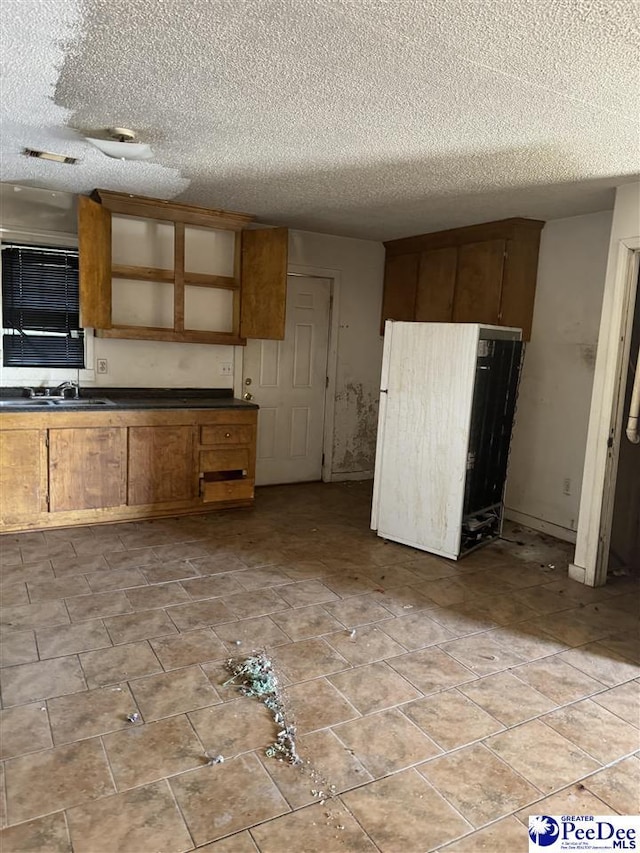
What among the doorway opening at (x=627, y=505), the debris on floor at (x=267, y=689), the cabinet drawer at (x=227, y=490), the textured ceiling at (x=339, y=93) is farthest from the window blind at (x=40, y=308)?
the doorway opening at (x=627, y=505)

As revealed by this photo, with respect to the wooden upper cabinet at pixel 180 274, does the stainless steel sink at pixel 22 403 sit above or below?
below

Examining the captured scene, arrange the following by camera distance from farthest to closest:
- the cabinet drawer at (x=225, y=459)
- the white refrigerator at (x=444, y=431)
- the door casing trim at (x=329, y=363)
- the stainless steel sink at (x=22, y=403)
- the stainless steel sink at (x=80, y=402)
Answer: the door casing trim at (x=329, y=363)
the cabinet drawer at (x=225, y=459)
the stainless steel sink at (x=80, y=402)
the stainless steel sink at (x=22, y=403)
the white refrigerator at (x=444, y=431)

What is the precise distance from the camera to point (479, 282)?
4828mm

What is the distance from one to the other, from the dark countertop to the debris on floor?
2266 mm

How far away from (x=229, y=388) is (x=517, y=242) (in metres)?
2.65

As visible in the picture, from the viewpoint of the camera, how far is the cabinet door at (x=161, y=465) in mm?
4402

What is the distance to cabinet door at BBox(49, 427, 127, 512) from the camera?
4.13 meters

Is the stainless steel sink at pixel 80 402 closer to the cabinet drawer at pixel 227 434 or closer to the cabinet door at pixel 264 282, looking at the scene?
the cabinet drawer at pixel 227 434

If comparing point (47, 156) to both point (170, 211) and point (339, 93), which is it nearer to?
point (170, 211)

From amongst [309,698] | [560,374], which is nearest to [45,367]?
[309,698]

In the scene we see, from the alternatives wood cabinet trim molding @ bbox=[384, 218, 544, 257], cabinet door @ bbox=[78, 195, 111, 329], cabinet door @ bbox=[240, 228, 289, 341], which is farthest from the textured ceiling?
cabinet door @ bbox=[240, 228, 289, 341]

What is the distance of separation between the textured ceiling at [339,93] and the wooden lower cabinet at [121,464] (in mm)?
1649

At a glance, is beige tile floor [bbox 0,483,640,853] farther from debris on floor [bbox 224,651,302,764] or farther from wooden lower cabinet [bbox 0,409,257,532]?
wooden lower cabinet [bbox 0,409,257,532]

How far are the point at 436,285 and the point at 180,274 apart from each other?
2.19 m
